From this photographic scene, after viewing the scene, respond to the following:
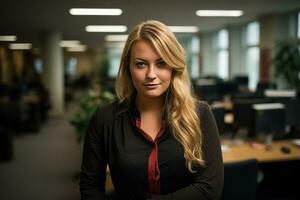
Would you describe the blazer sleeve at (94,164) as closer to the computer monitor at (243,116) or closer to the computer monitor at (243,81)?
the computer monitor at (243,116)

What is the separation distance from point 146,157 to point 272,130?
2899mm

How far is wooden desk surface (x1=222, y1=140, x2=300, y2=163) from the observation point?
129 inches

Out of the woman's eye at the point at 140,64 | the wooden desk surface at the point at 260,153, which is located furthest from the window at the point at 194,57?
the woman's eye at the point at 140,64

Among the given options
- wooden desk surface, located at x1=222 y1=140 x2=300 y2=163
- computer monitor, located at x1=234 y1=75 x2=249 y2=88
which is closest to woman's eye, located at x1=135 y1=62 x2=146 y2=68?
wooden desk surface, located at x1=222 y1=140 x2=300 y2=163

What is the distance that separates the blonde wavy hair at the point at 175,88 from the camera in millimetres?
1251

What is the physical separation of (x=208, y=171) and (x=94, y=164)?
433 mm

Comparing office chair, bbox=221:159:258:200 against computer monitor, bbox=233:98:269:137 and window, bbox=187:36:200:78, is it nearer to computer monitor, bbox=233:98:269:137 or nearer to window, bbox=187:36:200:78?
computer monitor, bbox=233:98:269:137

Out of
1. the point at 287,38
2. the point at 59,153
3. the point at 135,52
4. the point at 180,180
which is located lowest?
the point at 59,153

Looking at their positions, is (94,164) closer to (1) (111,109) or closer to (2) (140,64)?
(1) (111,109)

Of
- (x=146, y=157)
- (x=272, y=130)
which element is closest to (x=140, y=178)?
(x=146, y=157)

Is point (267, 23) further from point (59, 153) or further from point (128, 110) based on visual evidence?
point (128, 110)

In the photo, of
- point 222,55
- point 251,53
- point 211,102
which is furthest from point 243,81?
point 222,55

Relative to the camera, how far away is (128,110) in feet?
4.58

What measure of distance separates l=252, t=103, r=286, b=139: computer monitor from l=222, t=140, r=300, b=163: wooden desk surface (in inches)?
6.7
